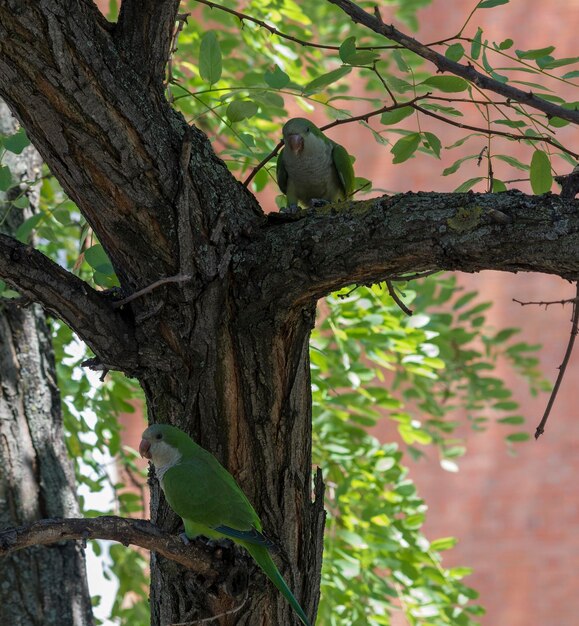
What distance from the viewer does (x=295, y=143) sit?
2225 mm

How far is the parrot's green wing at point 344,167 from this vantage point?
2248mm

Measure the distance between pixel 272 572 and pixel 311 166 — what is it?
1.17m

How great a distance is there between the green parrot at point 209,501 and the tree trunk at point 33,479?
0.77m

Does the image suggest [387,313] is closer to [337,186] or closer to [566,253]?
[337,186]

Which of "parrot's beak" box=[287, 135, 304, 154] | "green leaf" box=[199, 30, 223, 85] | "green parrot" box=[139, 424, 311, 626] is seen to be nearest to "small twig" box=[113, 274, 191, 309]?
"green parrot" box=[139, 424, 311, 626]

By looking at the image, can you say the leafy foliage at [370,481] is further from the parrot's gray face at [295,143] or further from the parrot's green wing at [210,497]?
the parrot's green wing at [210,497]

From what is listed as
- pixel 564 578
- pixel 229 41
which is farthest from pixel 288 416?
pixel 564 578

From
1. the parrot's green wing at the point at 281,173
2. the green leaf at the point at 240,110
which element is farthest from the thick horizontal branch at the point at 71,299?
the parrot's green wing at the point at 281,173

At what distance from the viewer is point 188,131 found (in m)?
1.57

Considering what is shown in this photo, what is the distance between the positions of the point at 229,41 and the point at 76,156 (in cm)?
160

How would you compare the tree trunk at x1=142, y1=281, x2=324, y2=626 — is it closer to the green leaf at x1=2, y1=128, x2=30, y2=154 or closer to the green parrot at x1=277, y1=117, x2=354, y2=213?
the green leaf at x1=2, y1=128, x2=30, y2=154

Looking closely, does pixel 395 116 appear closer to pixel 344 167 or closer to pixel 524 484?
pixel 344 167

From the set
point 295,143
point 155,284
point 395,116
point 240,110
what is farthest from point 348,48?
point 295,143

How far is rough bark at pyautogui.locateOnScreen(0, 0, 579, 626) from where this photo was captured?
4.66 ft
